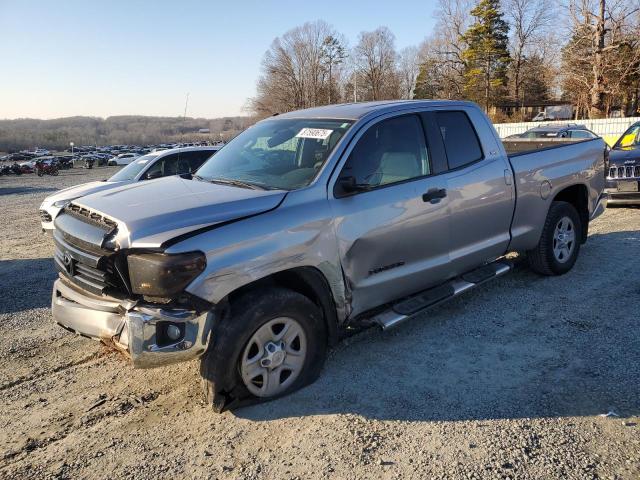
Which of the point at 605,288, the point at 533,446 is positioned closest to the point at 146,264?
the point at 533,446

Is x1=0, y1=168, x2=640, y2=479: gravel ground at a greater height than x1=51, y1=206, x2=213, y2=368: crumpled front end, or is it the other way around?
x1=51, y1=206, x2=213, y2=368: crumpled front end

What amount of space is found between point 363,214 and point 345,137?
0.60 m

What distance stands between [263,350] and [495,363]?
176cm

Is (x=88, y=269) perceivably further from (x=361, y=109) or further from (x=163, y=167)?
(x=163, y=167)

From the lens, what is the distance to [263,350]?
3.29 meters

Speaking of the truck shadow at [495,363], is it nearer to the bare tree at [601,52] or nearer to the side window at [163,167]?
the side window at [163,167]

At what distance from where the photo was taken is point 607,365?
147 inches

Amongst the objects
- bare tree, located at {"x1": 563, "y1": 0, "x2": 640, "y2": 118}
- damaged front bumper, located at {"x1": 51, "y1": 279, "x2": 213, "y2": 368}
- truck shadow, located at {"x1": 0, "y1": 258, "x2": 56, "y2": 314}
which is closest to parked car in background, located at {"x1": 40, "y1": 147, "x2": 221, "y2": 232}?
truck shadow, located at {"x1": 0, "y1": 258, "x2": 56, "y2": 314}

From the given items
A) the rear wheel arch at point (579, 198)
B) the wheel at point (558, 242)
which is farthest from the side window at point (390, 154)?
the rear wheel arch at point (579, 198)

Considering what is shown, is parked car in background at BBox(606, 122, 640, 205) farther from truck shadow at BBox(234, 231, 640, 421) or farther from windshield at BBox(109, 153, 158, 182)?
windshield at BBox(109, 153, 158, 182)

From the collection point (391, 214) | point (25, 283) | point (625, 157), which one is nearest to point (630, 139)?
point (625, 157)

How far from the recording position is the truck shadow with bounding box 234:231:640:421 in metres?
3.32

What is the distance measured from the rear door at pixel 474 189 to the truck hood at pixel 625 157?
5681mm

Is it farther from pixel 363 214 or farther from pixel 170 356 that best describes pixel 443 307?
pixel 170 356
